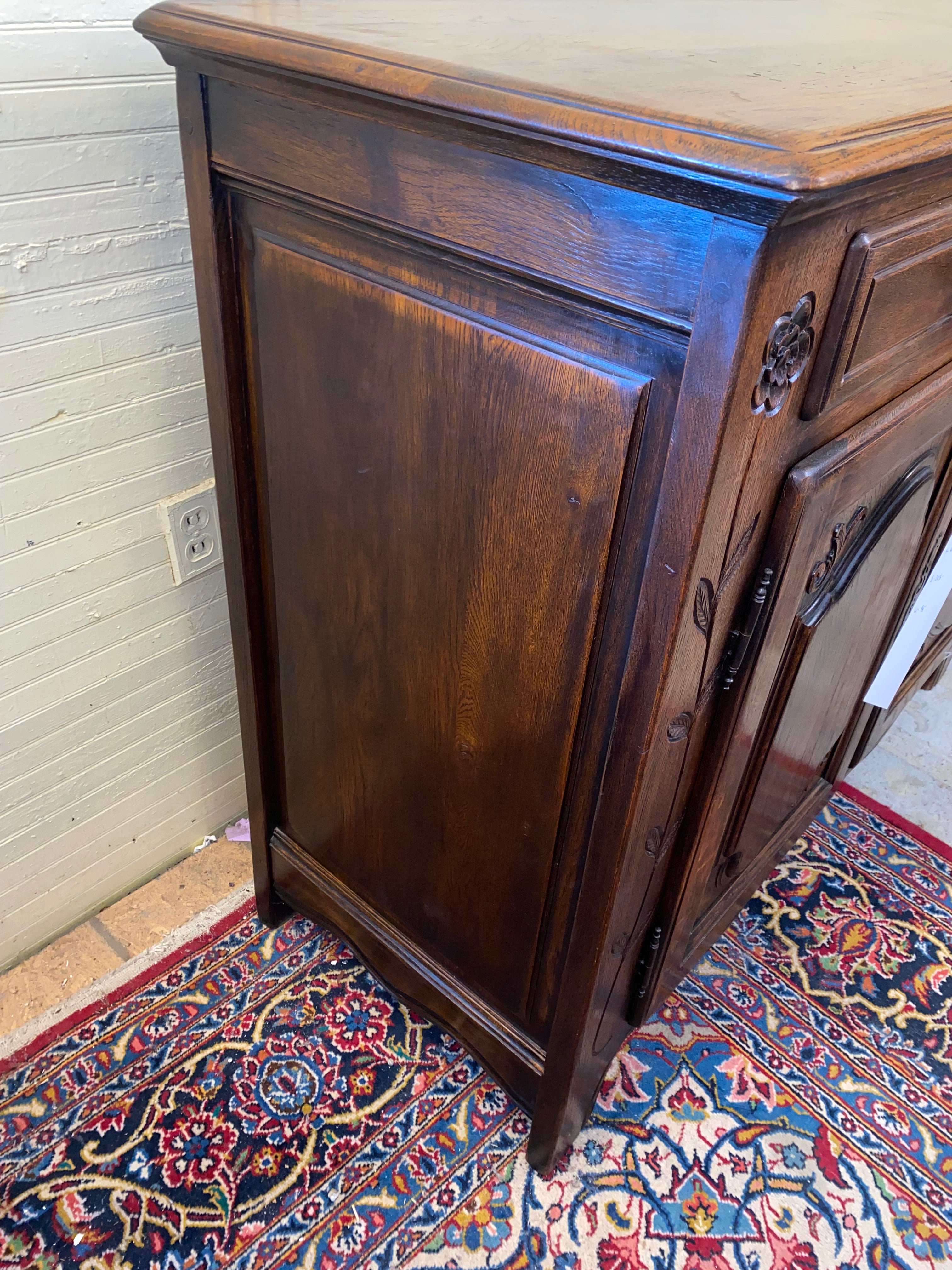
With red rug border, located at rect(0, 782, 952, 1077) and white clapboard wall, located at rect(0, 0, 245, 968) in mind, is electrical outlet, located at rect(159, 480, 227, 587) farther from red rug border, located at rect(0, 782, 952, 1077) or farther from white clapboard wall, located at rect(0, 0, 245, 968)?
red rug border, located at rect(0, 782, 952, 1077)

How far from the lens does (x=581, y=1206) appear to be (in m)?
0.90

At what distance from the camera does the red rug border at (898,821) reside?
1.32 m

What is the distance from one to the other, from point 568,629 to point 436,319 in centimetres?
23

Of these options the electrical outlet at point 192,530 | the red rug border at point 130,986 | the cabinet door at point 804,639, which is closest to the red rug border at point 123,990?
the red rug border at point 130,986

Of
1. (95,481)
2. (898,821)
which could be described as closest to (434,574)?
(95,481)

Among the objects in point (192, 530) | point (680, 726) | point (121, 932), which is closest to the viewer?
point (680, 726)

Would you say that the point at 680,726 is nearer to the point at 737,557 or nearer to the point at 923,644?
the point at 737,557

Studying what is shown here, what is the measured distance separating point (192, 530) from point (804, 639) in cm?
65

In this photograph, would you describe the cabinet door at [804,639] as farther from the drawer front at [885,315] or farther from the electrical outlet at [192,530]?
the electrical outlet at [192,530]

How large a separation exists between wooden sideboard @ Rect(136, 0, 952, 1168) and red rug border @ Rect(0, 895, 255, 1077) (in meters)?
0.26

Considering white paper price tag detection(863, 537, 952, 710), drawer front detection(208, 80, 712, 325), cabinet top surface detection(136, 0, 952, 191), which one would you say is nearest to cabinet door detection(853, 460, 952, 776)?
white paper price tag detection(863, 537, 952, 710)

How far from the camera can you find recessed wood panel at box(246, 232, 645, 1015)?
1.91 ft

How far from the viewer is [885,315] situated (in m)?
0.57

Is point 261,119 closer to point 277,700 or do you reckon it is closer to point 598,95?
point 598,95
